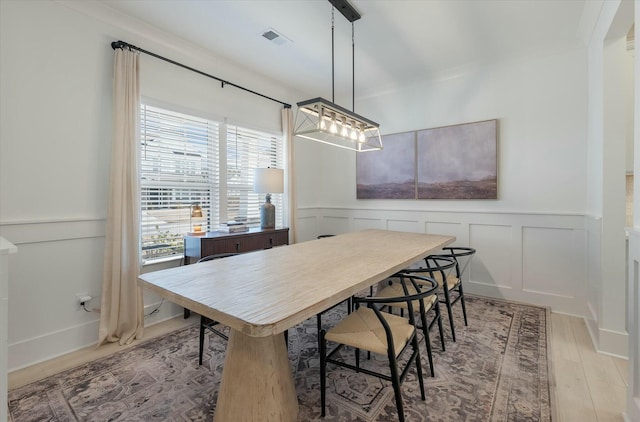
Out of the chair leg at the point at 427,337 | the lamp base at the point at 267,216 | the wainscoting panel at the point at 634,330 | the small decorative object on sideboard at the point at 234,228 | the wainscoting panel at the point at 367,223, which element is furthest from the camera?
the wainscoting panel at the point at 367,223

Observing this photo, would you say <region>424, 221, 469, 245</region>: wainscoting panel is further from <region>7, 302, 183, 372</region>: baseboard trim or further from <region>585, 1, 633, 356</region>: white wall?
<region>7, 302, 183, 372</region>: baseboard trim

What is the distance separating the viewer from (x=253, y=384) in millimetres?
1420

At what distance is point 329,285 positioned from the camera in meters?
1.53

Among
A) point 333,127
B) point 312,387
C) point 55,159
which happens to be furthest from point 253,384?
point 55,159

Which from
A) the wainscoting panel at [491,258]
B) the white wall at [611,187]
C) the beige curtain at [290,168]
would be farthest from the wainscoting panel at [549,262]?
the beige curtain at [290,168]

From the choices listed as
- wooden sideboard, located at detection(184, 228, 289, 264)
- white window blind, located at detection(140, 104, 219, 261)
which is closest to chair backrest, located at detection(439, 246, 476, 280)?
wooden sideboard, located at detection(184, 228, 289, 264)

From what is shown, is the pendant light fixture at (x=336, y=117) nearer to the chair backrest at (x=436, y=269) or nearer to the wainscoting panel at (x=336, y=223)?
the chair backrest at (x=436, y=269)

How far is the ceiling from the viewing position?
2.47 m

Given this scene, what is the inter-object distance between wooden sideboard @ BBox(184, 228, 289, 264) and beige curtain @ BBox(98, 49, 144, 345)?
0.46 meters

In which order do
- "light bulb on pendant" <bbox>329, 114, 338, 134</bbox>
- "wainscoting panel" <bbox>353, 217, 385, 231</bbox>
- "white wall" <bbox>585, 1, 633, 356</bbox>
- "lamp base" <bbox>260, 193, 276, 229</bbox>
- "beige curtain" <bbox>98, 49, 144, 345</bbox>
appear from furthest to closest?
"wainscoting panel" <bbox>353, 217, 385, 231</bbox>
"lamp base" <bbox>260, 193, 276, 229</bbox>
"beige curtain" <bbox>98, 49, 144, 345</bbox>
"light bulb on pendant" <bbox>329, 114, 338, 134</bbox>
"white wall" <bbox>585, 1, 633, 356</bbox>

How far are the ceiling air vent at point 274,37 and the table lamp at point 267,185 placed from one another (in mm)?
1296

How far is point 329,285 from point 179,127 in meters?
2.53

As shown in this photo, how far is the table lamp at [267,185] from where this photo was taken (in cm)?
347

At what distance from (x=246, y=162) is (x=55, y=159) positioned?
189 centimetres
